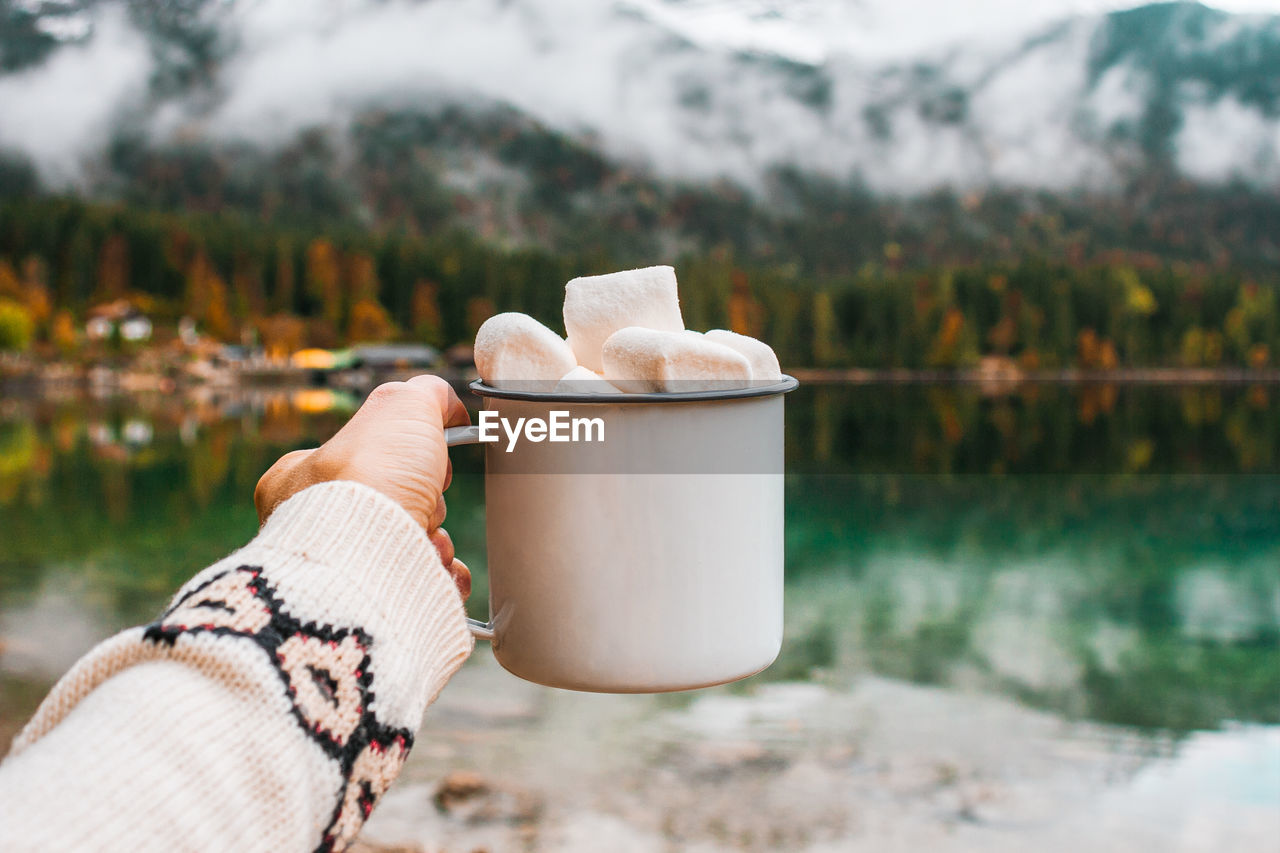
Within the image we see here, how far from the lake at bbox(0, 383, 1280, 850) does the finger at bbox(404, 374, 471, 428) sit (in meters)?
0.62

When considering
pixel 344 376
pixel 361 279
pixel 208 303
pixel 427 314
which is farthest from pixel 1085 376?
pixel 208 303

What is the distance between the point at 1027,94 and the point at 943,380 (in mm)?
134016

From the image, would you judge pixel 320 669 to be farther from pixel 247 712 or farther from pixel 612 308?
pixel 612 308

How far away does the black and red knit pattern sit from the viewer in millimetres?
682

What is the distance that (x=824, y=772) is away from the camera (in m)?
10.5

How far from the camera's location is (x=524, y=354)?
3.24 feet

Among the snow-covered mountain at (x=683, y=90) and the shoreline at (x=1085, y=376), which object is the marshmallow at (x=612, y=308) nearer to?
the shoreline at (x=1085, y=376)

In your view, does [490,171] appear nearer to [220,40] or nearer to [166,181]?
[166,181]

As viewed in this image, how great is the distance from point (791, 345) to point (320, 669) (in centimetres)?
6100

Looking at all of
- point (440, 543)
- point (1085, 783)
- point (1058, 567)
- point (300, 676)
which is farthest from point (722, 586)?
point (1058, 567)

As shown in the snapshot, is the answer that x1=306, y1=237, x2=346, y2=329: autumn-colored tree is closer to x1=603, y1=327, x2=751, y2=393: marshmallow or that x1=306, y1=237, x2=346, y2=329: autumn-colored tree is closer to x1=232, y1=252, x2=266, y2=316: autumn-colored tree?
x1=232, y1=252, x2=266, y2=316: autumn-colored tree

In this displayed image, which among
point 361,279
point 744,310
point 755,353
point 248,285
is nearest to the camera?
point 755,353

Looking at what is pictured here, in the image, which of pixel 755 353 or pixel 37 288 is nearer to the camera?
pixel 755 353

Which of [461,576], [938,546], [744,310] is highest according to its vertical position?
[461,576]
